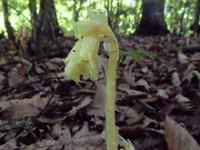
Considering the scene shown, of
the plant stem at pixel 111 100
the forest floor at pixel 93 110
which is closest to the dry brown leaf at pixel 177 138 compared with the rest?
the forest floor at pixel 93 110

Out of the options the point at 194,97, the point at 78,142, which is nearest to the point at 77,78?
the point at 78,142

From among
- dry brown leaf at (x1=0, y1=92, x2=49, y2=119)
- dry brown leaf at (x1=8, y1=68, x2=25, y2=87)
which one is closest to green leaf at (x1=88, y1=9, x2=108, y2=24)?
dry brown leaf at (x1=0, y1=92, x2=49, y2=119)

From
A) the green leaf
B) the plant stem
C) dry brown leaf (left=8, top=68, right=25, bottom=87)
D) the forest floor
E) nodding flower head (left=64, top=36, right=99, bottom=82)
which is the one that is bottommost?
the forest floor

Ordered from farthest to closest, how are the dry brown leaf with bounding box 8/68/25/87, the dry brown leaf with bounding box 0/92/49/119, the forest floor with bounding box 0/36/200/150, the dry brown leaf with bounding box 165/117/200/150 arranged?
the dry brown leaf with bounding box 8/68/25/87
the dry brown leaf with bounding box 0/92/49/119
the forest floor with bounding box 0/36/200/150
the dry brown leaf with bounding box 165/117/200/150

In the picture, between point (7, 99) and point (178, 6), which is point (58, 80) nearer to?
point (7, 99)

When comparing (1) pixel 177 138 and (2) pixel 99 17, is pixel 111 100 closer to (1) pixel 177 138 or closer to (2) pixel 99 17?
(2) pixel 99 17

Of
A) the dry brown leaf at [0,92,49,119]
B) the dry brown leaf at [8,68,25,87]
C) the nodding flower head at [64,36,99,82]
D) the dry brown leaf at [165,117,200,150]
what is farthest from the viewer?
the dry brown leaf at [8,68,25,87]

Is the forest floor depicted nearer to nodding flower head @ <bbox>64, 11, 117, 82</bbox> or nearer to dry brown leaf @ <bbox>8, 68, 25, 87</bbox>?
dry brown leaf @ <bbox>8, 68, 25, 87</bbox>

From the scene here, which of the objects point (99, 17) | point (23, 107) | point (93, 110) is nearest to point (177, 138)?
point (93, 110)
